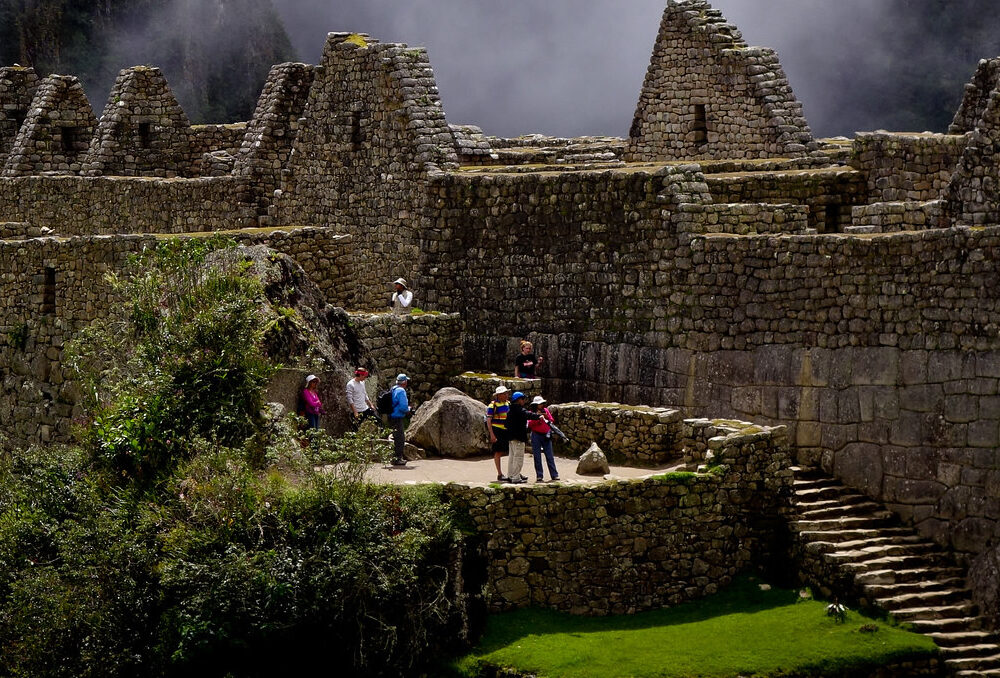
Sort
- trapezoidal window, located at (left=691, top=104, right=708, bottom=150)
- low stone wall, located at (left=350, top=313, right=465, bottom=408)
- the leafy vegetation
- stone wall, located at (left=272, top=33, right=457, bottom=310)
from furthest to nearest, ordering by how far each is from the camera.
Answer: trapezoidal window, located at (left=691, top=104, right=708, bottom=150)
stone wall, located at (left=272, top=33, right=457, bottom=310)
low stone wall, located at (left=350, top=313, right=465, bottom=408)
the leafy vegetation

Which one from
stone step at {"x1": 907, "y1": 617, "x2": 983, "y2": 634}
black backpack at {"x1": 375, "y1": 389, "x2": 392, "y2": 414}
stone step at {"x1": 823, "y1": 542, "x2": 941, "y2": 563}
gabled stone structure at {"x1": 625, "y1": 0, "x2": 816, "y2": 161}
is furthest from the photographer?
gabled stone structure at {"x1": 625, "y1": 0, "x2": 816, "y2": 161}

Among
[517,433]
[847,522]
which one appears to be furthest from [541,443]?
[847,522]

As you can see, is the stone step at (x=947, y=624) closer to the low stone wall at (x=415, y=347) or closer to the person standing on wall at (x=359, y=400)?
the person standing on wall at (x=359, y=400)

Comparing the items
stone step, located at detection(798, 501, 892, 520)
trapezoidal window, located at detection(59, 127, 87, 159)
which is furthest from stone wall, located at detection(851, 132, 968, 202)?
trapezoidal window, located at detection(59, 127, 87, 159)

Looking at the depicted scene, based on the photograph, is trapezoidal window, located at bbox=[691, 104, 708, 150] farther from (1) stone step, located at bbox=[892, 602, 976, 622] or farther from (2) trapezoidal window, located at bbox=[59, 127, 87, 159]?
(2) trapezoidal window, located at bbox=[59, 127, 87, 159]

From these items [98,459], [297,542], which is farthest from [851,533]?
[98,459]

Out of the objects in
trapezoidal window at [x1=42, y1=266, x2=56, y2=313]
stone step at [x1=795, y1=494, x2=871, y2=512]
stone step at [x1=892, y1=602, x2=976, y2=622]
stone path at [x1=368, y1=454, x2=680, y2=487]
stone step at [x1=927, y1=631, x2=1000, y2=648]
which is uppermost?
trapezoidal window at [x1=42, y1=266, x2=56, y2=313]

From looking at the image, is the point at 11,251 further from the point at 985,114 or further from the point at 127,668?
the point at 985,114

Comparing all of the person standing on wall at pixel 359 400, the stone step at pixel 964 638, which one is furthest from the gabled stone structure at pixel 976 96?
the stone step at pixel 964 638

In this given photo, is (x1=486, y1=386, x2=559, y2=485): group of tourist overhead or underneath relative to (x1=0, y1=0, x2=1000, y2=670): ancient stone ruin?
underneath

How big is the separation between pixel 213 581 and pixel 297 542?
117 centimetres

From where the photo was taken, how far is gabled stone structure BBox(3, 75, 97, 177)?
181 ft

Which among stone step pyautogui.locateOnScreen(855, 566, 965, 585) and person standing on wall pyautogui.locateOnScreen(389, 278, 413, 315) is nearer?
stone step pyautogui.locateOnScreen(855, 566, 965, 585)

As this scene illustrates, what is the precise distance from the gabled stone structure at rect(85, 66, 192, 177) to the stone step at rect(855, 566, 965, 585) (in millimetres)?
22515
